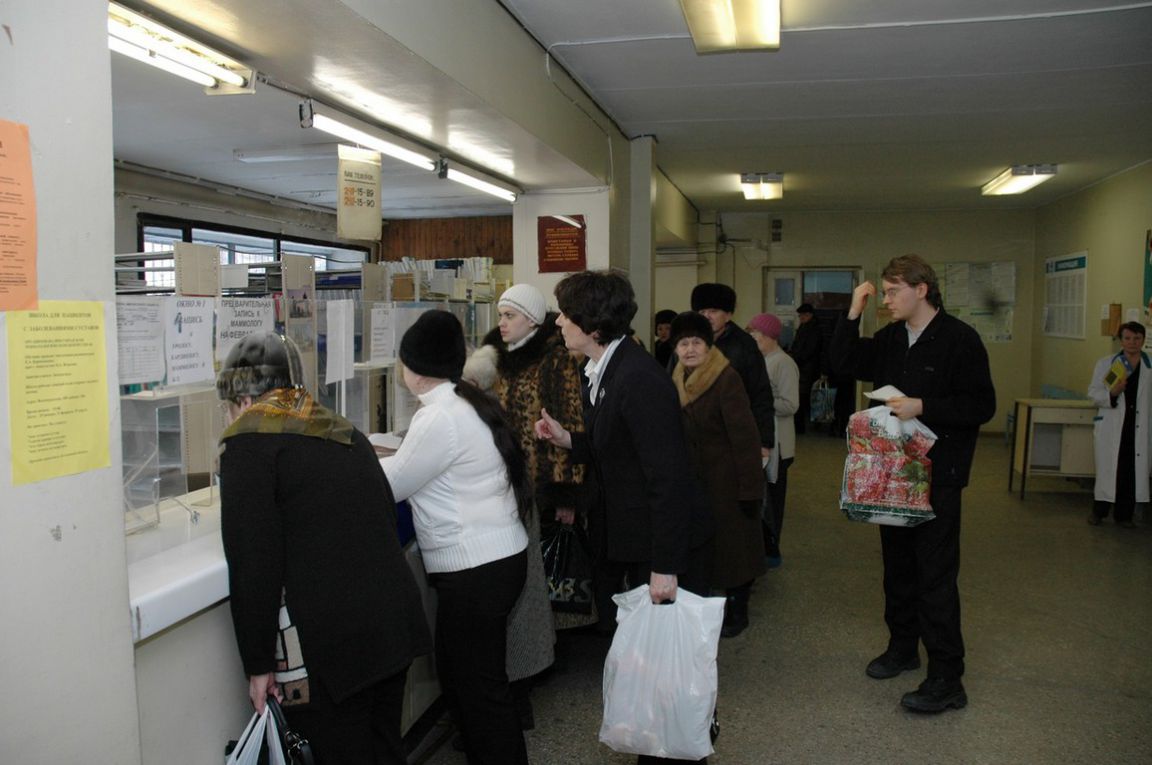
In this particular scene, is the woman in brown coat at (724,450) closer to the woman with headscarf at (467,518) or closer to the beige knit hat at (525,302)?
the beige knit hat at (525,302)

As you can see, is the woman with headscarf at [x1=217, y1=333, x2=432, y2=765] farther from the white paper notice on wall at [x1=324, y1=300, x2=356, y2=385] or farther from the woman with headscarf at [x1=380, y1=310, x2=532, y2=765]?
the white paper notice on wall at [x1=324, y1=300, x2=356, y2=385]

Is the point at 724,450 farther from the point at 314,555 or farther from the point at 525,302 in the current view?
the point at 314,555

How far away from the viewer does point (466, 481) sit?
222 centimetres

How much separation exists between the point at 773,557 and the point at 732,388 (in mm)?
1871

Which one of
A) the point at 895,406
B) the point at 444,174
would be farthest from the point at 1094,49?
the point at 444,174

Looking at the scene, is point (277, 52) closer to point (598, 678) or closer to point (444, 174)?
point (444, 174)

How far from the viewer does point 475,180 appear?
17.0 feet

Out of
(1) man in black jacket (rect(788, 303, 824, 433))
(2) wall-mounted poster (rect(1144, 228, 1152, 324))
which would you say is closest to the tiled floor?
(2) wall-mounted poster (rect(1144, 228, 1152, 324))

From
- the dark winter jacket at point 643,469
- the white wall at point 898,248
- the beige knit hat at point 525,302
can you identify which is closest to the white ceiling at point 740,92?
the beige knit hat at point 525,302

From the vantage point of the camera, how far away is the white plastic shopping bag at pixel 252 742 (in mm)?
1713

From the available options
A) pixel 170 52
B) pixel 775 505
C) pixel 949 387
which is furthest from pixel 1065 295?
pixel 170 52

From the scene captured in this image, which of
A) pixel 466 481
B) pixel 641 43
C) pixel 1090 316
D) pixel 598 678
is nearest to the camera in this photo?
pixel 466 481

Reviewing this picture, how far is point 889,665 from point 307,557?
257 centimetres

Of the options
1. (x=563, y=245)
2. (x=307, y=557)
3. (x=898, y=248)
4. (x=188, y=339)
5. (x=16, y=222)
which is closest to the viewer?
(x=16, y=222)
